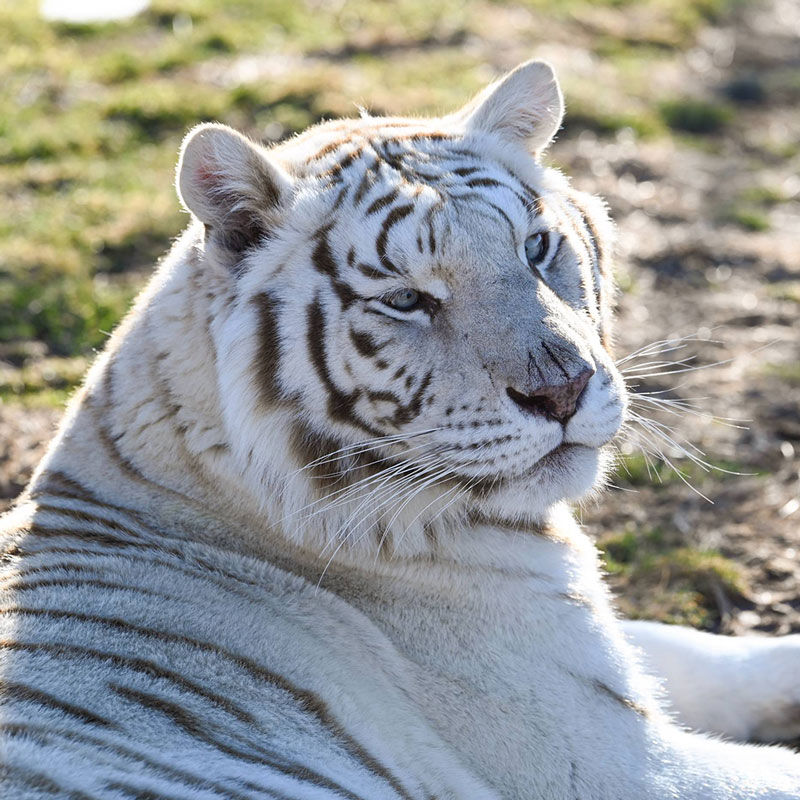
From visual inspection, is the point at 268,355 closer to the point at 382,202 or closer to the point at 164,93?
the point at 382,202

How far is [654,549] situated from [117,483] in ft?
6.18

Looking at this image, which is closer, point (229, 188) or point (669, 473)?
point (229, 188)

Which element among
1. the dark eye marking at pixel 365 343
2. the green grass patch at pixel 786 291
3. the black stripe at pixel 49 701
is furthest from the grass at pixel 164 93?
the black stripe at pixel 49 701

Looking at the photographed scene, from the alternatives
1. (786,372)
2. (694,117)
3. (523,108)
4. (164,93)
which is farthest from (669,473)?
(164,93)

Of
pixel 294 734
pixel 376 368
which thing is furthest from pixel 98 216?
pixel 294 734

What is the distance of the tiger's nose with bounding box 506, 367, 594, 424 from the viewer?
2275 millimetres

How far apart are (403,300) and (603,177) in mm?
4205

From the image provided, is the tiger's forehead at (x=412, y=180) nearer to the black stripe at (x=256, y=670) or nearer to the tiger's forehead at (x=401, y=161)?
the tiger's forehead at (x=401, y=161)

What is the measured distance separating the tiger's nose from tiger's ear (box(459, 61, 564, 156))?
2.64 feet

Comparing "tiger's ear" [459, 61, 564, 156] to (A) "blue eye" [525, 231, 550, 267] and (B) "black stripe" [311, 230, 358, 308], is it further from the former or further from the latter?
(B) "black stripe" [311, 230, 358, 308]

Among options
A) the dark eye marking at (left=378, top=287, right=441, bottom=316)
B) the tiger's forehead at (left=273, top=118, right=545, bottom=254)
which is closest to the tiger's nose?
the dark eye marking at (left=378, top=287, right=441, bottom=316)

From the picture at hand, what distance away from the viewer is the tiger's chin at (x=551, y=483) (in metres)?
2.38

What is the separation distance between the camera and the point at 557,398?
2283mm

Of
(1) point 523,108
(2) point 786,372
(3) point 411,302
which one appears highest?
(1) point 523,108
